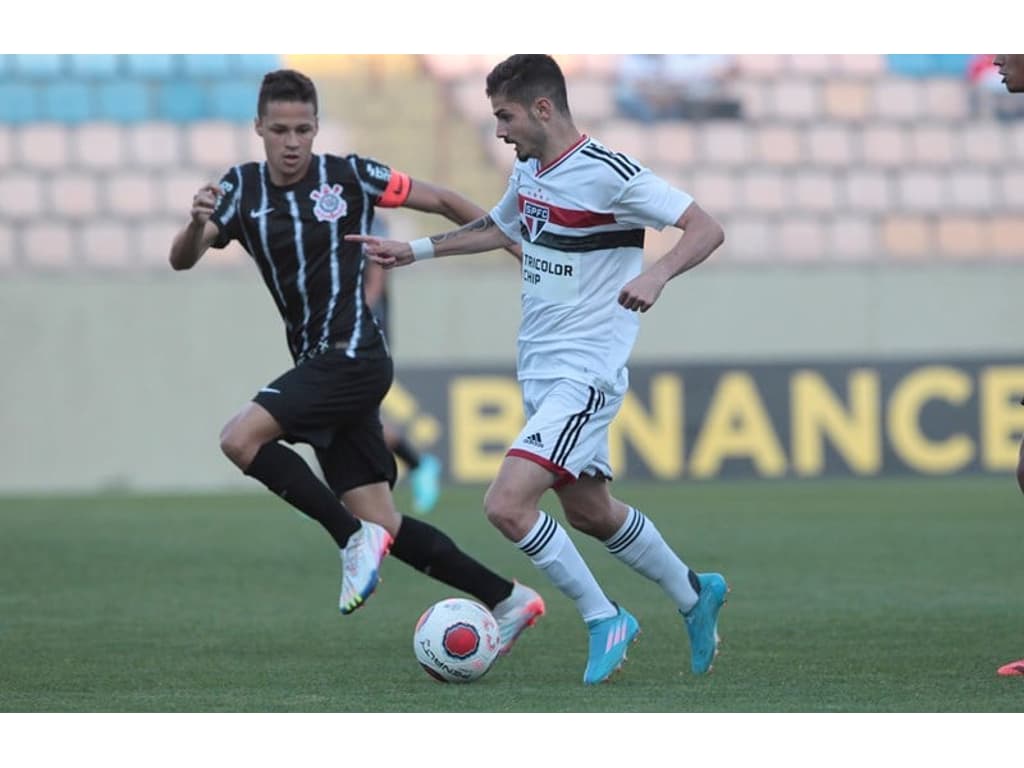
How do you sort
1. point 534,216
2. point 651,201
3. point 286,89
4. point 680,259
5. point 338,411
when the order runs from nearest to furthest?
point 680,259, point 651,201, point 534,216, point 286,89, point 338,411

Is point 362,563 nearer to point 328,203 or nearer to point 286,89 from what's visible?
point 328,203

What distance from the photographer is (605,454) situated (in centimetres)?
543

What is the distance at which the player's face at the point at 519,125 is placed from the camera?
5.27 meters

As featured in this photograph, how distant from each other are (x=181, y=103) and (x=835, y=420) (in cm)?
602

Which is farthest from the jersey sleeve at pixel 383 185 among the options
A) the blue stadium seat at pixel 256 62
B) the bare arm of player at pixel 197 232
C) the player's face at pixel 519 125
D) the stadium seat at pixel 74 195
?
the blue stadium seat at pixel 256 62

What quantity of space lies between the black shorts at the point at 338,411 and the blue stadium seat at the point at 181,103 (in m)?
9.70

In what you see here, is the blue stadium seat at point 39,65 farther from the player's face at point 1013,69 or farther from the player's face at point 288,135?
the player's face at point 1013,69

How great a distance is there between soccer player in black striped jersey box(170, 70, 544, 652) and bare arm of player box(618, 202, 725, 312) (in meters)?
1.27

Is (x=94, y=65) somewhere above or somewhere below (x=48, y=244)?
above

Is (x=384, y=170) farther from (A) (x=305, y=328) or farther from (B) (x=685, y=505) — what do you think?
(B) (x=685, y=505)

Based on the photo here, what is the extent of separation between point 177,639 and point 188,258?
1.29 m

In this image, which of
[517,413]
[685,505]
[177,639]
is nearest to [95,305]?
[517,413]

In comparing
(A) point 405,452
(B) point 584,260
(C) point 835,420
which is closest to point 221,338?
(A) point 405,452

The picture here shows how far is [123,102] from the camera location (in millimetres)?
15609
